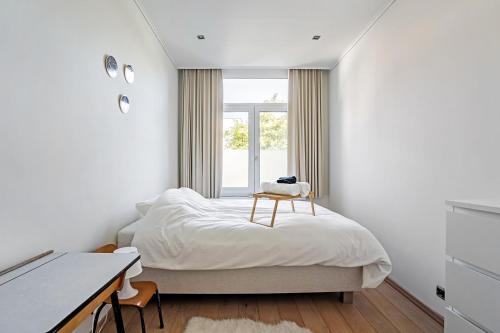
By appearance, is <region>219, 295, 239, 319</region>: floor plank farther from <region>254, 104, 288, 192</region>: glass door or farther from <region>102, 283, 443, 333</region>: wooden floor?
<region>254, 104, 288, 192</region>: glass door

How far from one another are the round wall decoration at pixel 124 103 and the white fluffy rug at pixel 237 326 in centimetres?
167

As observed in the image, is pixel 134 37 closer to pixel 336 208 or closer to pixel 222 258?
pixel 222 258

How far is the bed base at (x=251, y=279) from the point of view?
6.36ft

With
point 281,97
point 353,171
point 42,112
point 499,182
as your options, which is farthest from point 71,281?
point 281,97

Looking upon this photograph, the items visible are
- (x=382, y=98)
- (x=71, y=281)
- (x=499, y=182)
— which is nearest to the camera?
(x=71, y=281)

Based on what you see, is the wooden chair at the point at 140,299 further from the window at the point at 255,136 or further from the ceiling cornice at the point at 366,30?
the ceiling cornice at the point at 366,30

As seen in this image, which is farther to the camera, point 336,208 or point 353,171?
point 336,208

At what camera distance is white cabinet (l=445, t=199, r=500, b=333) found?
3.59 ft

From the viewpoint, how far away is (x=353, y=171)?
10.8ft

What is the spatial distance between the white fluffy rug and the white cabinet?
2.79 ft

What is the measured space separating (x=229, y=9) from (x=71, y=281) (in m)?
2.55

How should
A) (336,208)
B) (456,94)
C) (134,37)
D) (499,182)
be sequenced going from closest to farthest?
(499,182), (456,94), (134,37), (336,208)

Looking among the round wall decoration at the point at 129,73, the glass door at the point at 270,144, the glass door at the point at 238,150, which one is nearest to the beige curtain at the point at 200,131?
the glass door at the point at 238,150

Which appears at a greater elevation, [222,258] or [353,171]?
[353,171]
